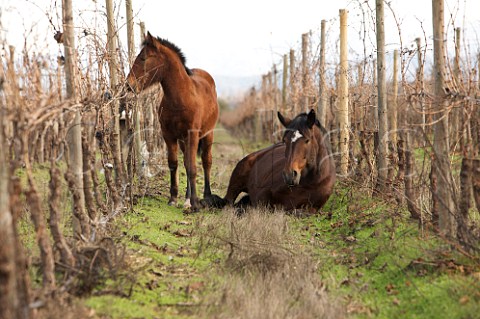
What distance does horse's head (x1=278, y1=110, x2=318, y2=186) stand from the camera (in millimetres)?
7609

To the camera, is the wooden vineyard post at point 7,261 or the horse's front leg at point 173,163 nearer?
the wooden vineyard post at point 7,261

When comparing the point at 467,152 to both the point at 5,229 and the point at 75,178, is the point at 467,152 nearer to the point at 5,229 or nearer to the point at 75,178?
the point at 75,178

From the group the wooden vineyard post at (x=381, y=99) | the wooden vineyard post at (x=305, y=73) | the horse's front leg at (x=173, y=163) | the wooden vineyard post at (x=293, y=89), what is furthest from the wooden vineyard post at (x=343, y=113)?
the wooden vineyard post at (x=293, y=89)

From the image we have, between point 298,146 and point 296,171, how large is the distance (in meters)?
0.33

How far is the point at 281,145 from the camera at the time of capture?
375 inches

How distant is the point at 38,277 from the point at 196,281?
1309 mm

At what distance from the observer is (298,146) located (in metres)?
7.68

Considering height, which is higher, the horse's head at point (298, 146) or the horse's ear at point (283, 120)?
the horse's ear at point (283, 120)

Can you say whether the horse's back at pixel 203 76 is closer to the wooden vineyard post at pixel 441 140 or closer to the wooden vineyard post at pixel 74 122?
the wooden vineyard post at pixel 74 122

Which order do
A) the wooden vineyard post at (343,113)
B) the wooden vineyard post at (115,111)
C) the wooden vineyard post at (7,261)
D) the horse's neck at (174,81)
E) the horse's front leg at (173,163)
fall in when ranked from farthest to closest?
the wooden vineyard post at (343,113) < the horse's front leg at (173,163) < the horse's neck at (174,81) < the wooden vineyard post at (115,111) < the wooden vineyard post at (7,261)

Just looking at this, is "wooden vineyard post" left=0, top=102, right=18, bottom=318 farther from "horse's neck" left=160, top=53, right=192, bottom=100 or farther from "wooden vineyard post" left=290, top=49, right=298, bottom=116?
"wooden vineyard post" left=290, top=49, right=298, bottom=116

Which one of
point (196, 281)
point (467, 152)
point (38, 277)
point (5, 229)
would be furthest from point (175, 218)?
point (5, 229)

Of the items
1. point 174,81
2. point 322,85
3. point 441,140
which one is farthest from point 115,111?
point 322,85

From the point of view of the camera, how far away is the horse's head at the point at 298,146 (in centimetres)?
761
